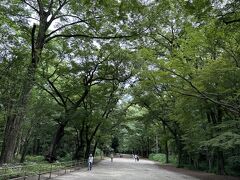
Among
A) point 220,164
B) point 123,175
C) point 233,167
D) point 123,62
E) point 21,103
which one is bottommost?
point 123,175

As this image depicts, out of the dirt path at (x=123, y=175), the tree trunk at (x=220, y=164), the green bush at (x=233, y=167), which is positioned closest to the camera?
the dirt path at (x=123, y=175)

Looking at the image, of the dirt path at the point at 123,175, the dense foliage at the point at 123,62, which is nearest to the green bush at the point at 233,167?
the dense foliage at the point at 123,62

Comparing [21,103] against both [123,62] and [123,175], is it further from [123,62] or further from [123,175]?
[123,62]

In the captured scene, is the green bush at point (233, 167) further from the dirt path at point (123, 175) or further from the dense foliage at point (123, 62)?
the dirt path at point (123, 175)

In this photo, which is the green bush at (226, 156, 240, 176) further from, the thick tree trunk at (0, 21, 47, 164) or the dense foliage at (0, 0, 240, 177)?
the thick tree trunk at (0, 21, 47, 164)

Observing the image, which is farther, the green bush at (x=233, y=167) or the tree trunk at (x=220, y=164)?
the green bush at (x=233, y=167)

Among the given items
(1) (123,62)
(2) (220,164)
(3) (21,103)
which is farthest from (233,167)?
(3) (21,103)

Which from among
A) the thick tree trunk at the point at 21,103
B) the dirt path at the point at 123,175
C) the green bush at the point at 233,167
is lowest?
the dirt path at the point at 123,175

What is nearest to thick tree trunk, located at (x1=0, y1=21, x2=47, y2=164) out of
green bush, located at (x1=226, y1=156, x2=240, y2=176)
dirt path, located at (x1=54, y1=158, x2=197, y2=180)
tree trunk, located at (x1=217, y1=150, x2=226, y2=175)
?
dirt path, located at (x1=54, y1=158, x2=197, y2=180)

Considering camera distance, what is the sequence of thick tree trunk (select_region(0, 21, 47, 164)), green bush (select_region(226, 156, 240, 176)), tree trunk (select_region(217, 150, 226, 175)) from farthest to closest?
green bush (select_region(226, 156, 240, 176)), tree trunk (select_region(217, 150, 226, 175)), thick tree trunk (select_region(0, 21, 47, 164))

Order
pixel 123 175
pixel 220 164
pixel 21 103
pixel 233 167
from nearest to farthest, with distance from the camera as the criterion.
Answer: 1. pixel 21 103
2. pixel 123 175
3. pixel 220 164
4. pixel 233 167

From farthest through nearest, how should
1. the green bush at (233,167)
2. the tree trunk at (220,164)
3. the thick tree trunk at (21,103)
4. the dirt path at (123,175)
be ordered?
1. the green bush at (233,167)
2. the tree trunk at (220,164)
3. the dirt path at (123,175)
4. the thick tree trunk at (21,103)

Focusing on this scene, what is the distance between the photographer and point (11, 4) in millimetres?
14898

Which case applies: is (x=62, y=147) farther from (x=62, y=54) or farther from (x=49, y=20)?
(x=49, y=20)
